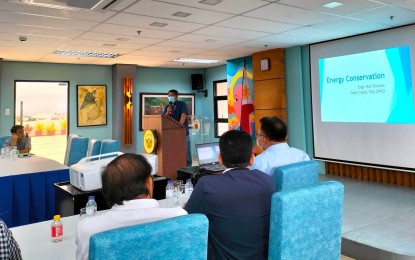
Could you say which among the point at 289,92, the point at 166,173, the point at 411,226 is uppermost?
the point at 289,92

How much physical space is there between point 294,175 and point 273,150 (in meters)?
0.37

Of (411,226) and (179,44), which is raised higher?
(179,44)

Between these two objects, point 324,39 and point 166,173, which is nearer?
point 166,173

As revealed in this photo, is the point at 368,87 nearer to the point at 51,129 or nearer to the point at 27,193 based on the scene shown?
the point at 27,193

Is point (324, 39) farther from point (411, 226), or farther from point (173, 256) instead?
point (173, 256)

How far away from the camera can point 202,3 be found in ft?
13.2

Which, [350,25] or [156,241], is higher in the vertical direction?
[350,25]

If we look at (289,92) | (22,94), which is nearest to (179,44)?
(289,92)

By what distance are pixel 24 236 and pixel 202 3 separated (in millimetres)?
3253

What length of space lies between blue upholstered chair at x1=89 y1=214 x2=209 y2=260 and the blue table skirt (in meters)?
3.30

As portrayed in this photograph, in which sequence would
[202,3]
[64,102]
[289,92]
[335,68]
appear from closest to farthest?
[202,3]
[335,68]
[289,92]
[64,102]

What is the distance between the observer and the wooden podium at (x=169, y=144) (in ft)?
17.9

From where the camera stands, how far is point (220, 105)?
400 inches

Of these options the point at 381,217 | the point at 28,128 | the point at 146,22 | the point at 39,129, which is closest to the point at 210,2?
the point at 146,22
